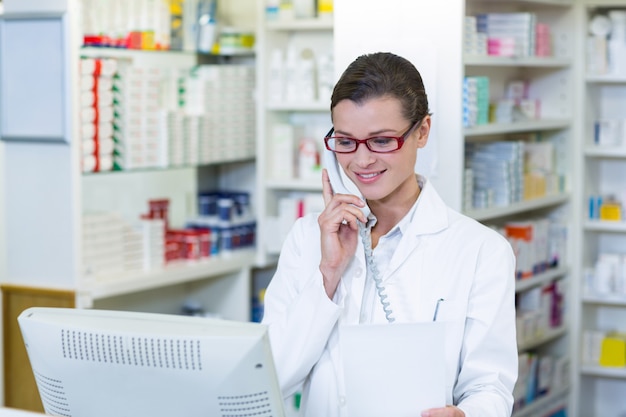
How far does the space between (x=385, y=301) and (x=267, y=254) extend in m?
3.39

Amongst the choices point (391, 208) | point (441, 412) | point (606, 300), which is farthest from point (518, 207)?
point (441, 412)

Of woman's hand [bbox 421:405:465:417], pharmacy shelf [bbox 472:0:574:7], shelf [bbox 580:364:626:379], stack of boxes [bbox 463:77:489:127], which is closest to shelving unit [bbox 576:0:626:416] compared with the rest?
shelf [bbox 580:364:626:379]

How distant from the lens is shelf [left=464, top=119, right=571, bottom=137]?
431cm

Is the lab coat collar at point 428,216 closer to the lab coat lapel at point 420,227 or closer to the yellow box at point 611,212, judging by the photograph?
the lab coat lapel at point 420,227

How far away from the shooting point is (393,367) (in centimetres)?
189

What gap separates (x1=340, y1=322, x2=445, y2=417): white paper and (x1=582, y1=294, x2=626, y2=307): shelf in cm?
377

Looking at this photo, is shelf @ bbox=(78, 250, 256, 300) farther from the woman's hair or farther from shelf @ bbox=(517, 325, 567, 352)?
the woman's hair

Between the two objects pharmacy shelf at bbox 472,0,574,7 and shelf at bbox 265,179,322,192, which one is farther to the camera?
shelf at bbox 265,179,322,192

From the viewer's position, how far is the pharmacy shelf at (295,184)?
17.5 ft

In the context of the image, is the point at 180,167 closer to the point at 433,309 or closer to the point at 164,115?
the point at 164,115

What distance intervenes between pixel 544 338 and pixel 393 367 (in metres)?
3.63

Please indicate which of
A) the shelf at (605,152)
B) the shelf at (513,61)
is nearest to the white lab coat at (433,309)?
the shelf at (513,61)

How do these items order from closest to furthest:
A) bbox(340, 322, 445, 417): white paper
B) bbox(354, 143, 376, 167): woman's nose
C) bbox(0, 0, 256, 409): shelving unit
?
bbox(340, 322, 445, 417): white paper, bbox(354, 143, 376, 167): woman's nose, bbox(0, 0, 256, 409): shelving unit

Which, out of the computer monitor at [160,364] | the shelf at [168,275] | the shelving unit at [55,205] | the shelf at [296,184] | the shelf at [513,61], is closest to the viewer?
the computer monitor at [160,364]
